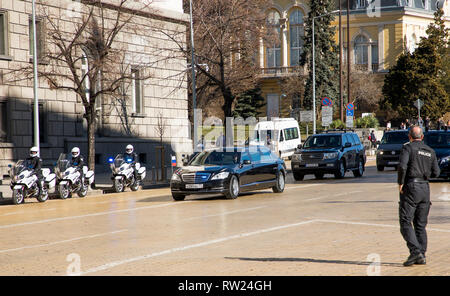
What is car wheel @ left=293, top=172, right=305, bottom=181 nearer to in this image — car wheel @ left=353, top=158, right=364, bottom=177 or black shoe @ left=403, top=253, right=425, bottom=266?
car wheel @ left=353, top=158, right=364, bottom=177

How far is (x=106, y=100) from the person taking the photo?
1468 inches

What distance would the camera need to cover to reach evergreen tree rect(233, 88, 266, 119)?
79.2 m

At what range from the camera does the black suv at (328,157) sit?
30203 mm

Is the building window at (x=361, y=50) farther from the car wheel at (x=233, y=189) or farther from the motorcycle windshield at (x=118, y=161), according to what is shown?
the car wheel at (x=233, y=189)

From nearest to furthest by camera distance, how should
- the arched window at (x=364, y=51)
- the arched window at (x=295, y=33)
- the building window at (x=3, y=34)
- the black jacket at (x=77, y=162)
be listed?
1. the black jacket at (x=77, y=162)
2. the building window at (x=3, y=34)
3. the arched window at (x=364, y=51)
4. the arched window at (x=295, y=33)

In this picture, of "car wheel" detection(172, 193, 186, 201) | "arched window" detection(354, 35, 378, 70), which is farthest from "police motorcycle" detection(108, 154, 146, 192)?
"arched window" detection(354, 35, 378, 70)

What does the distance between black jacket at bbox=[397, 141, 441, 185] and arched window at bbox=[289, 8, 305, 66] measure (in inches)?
3363

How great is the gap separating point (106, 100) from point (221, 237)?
25.0m

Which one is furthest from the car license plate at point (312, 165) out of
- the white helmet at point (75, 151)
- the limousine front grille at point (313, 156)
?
the white helmet at point (75, 151)

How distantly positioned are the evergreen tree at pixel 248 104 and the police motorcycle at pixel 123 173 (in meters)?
50.7

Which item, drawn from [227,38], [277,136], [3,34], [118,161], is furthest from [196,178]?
[277,136]

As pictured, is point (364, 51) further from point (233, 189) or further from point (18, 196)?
point (18, 196)
